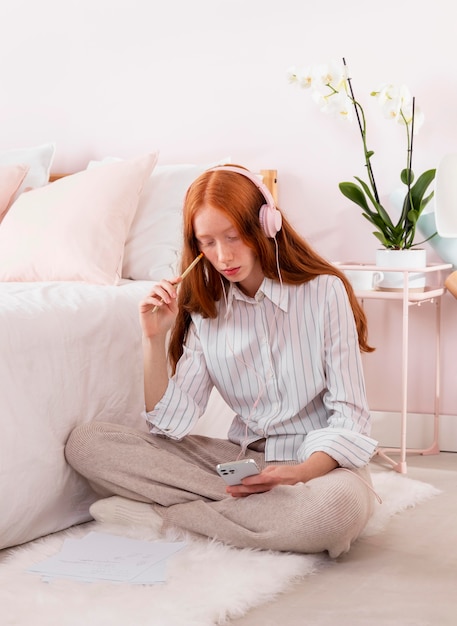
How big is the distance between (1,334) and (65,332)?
18 centimetres

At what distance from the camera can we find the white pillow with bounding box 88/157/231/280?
2.54 m

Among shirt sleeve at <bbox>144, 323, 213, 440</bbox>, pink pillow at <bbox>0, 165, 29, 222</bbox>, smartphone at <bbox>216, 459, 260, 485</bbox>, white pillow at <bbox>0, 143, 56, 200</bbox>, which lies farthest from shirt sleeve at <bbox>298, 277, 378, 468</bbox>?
white pillow at <bbox>0, 143, 56, 200</bbox>

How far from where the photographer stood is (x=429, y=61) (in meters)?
2.74

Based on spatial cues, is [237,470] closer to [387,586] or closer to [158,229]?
[387,586]

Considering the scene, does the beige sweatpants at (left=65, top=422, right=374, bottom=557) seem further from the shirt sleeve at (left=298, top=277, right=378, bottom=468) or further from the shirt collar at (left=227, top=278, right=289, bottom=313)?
the shirt collar at (left=227, top=278, right=289, bottom=313)

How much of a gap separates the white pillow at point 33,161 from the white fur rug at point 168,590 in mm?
1295

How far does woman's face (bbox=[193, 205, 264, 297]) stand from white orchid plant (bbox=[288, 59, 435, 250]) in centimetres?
88

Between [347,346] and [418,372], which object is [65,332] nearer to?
[347,346]

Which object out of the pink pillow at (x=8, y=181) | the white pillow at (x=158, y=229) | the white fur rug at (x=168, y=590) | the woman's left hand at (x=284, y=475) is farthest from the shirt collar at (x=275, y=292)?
the pink pillow at (x=8, y=181)

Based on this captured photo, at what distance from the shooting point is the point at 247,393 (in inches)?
76.7

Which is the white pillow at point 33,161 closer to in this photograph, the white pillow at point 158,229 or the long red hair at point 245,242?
the white pillow at point 158,229

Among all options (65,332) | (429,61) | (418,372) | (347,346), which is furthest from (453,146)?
(65,332)

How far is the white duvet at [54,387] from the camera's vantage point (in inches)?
68.3

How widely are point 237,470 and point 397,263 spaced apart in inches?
43.4
